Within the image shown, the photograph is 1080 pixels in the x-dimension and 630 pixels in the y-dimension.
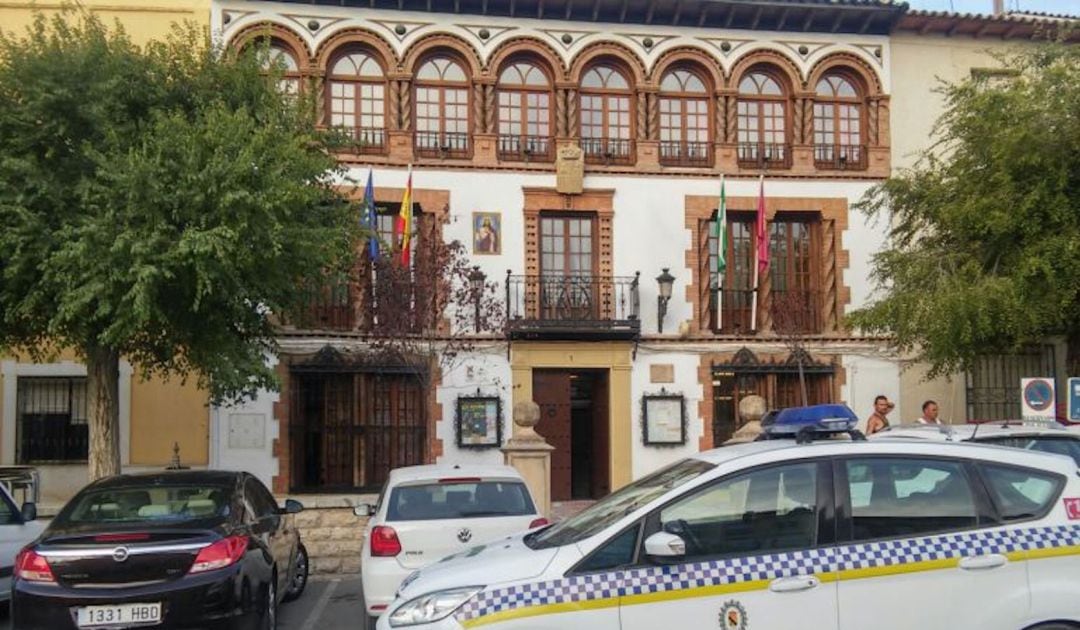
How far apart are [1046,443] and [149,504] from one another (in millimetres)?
8116

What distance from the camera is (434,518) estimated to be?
8.56 metres

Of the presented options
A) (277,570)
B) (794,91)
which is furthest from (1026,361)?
(277,570)

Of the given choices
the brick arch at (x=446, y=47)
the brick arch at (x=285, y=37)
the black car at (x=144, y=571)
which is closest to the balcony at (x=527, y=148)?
the brick arch at (x=446, y=47)

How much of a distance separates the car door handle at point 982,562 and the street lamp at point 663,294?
14151mm

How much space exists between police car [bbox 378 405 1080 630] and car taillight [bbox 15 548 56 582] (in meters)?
3.35

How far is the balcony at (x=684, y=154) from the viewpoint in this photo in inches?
794

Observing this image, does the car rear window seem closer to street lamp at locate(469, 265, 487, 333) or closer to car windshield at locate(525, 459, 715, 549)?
car windshield at locate(525, 459, 715, 549)

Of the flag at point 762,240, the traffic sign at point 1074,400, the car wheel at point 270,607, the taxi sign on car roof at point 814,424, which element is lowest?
the car wheel at point 270,607

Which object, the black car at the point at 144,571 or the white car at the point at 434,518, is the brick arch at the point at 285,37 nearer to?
the white car at the point at 434,518

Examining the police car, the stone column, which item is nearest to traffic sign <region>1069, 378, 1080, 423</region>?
the stone column

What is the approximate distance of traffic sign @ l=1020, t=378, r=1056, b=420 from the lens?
12.2 metres

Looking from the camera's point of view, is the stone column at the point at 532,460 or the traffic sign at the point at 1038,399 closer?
the traffic sign at the point at 1038,399

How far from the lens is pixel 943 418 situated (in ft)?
66.6

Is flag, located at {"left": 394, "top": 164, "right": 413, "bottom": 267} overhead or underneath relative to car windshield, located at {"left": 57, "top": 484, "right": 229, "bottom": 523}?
overhead
